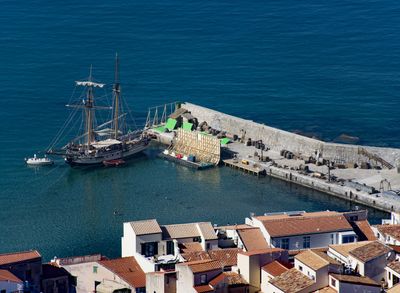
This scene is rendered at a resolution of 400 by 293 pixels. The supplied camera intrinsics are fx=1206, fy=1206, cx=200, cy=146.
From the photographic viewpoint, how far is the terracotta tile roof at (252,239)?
72.4 metres

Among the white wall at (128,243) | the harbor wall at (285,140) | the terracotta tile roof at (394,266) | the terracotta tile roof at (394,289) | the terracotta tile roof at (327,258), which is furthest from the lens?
the harbor wall at (285,140)

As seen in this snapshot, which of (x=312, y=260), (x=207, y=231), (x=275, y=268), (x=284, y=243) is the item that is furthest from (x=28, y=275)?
(x=312, y=260)

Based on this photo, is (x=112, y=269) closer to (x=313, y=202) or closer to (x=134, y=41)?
(x=313, y=202)

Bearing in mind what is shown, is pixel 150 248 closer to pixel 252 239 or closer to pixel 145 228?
pixel 145 228

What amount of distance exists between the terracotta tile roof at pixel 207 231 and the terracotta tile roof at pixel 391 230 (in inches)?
402

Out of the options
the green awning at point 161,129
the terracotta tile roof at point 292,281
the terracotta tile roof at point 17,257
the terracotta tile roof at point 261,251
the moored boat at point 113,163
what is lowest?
the terracotta tile roof at point 292,281

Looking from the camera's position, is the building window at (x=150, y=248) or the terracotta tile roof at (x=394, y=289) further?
the building window at (x=150, y=248)

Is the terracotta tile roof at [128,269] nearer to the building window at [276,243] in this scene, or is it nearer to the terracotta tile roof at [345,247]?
the building window at [276,243]

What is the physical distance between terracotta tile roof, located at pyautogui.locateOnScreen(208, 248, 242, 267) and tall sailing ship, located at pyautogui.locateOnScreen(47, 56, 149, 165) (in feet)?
115

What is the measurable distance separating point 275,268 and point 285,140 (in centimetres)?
3987

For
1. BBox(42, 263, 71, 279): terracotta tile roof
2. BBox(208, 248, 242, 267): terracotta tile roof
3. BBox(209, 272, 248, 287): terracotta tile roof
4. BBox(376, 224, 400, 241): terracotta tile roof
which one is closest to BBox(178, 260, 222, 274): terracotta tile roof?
BBox(209, 272, 248, 287): terracotta tile roof

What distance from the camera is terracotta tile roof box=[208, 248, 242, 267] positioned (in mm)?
70000

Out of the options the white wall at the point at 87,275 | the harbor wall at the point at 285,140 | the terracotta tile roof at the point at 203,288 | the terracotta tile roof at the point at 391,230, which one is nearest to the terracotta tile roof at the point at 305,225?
the terracotta tile roof at the point at 391,230

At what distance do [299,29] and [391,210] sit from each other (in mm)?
60861
